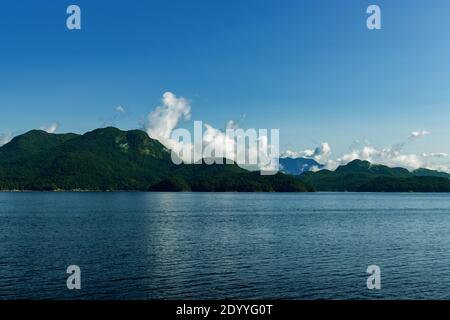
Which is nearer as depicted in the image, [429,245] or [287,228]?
[429,245]

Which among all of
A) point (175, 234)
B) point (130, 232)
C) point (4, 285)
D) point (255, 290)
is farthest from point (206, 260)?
point (130, 232)

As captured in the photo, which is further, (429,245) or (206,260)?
(429,245)

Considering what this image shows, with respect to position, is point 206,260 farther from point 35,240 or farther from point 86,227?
point 86,227

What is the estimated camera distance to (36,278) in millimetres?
59219

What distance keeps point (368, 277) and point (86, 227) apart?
90.8 metres

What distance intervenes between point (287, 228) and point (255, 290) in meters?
78.7

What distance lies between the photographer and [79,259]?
75.3 meters

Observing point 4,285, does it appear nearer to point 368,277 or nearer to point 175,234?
point 368,277
